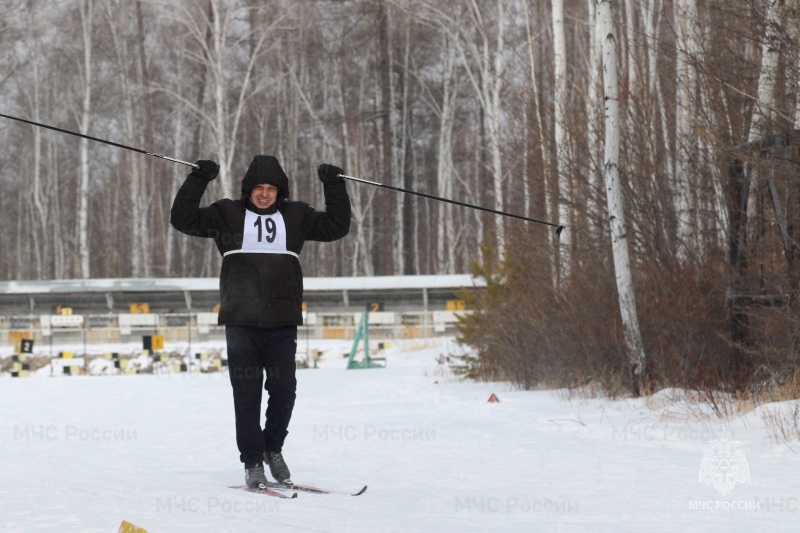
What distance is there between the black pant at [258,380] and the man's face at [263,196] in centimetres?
73

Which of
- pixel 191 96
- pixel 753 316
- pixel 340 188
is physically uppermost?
pixel 191 96

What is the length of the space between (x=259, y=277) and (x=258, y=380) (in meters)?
0.71

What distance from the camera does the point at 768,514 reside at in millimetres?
6164

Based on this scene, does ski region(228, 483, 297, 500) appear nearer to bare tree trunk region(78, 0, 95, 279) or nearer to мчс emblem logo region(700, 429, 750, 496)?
мчс emblem logo region(700, 429, 750, 496)

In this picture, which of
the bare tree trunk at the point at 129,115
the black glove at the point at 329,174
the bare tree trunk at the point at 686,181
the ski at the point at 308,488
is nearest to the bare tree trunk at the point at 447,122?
the bare tree trunk at the point at 129,115

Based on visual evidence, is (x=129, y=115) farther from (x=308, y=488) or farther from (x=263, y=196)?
(x=308, y=488)

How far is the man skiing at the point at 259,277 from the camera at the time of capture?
7035 millimetres

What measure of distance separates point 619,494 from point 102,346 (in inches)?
1040

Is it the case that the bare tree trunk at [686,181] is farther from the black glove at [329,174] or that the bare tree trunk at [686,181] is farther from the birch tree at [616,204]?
the black glove at [329,174]

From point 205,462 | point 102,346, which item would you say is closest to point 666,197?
point 205,462

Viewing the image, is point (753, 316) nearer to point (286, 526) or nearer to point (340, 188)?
point (340, 188)

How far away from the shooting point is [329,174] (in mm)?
7215

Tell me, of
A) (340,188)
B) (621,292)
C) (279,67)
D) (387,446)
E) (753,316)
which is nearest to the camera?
(340,188)

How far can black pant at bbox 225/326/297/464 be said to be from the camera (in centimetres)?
709
